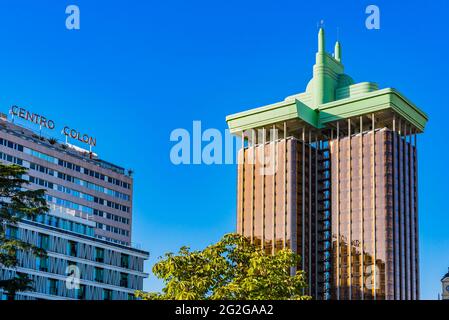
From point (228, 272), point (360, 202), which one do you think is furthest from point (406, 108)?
point (228, 272)

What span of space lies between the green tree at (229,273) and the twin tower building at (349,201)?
11418 centimetres

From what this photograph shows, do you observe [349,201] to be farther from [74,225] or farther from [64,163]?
[74,225]

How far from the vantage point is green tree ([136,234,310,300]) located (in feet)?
188

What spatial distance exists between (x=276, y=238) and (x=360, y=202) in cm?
2062

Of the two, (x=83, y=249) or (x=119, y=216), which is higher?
(x=119, y=216)

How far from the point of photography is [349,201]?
190125 mm

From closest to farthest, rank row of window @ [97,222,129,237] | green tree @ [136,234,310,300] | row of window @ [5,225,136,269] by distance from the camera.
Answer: green tree @ [136,234,310,300] → row of window @ [5,225,136,269] → row of window @ [97,222,129,237]

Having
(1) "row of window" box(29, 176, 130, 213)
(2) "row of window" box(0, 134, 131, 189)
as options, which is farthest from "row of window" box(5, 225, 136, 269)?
(2) "row of window" box(0, 134, 131, 189)

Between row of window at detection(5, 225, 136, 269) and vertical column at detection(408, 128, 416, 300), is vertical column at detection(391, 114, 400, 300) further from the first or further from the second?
row of window at detection(5, 225, 136, 269)

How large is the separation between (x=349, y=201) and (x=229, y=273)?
431ft

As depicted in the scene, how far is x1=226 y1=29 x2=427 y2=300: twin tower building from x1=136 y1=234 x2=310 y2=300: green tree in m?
114
